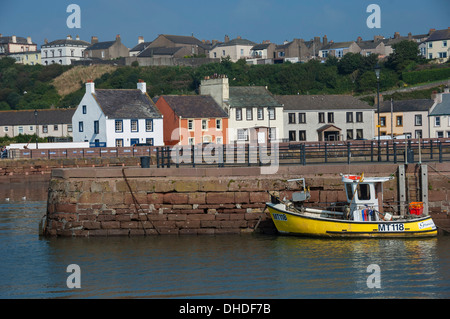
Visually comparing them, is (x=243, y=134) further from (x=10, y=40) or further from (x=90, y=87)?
(x=10, y=40)

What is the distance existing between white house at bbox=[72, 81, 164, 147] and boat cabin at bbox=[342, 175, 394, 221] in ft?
127

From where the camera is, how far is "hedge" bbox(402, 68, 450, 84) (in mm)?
90644

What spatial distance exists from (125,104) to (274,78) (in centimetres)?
4167

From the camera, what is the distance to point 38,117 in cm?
8119

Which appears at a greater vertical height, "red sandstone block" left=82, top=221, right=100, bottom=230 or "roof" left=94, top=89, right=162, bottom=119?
"roof" left=94, top=89, right=162, bottom=119

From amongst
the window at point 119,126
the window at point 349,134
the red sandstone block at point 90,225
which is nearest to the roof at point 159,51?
the window at point 349,134

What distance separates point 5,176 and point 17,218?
79.1 feet

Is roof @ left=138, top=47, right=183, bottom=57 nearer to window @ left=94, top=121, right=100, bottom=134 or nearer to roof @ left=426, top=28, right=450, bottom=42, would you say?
roof @ left=426, top=28, right=450, bottom=42

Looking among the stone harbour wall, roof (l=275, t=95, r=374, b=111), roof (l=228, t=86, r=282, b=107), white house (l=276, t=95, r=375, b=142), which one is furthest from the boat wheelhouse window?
roof (l=275, t=95, r=374, b=111)

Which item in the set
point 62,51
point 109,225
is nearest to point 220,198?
point 109,225

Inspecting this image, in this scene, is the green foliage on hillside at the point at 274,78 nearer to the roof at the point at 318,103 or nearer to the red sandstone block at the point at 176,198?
the roof at the point at 318,103

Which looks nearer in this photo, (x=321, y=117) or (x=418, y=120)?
(x=418, y=120)

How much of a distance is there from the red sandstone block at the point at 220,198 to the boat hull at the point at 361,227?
198 cm

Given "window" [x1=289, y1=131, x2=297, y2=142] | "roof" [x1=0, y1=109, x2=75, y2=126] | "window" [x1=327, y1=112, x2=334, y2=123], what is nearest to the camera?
"window" [x1=289, y1=131, x2=297, y2=142]
